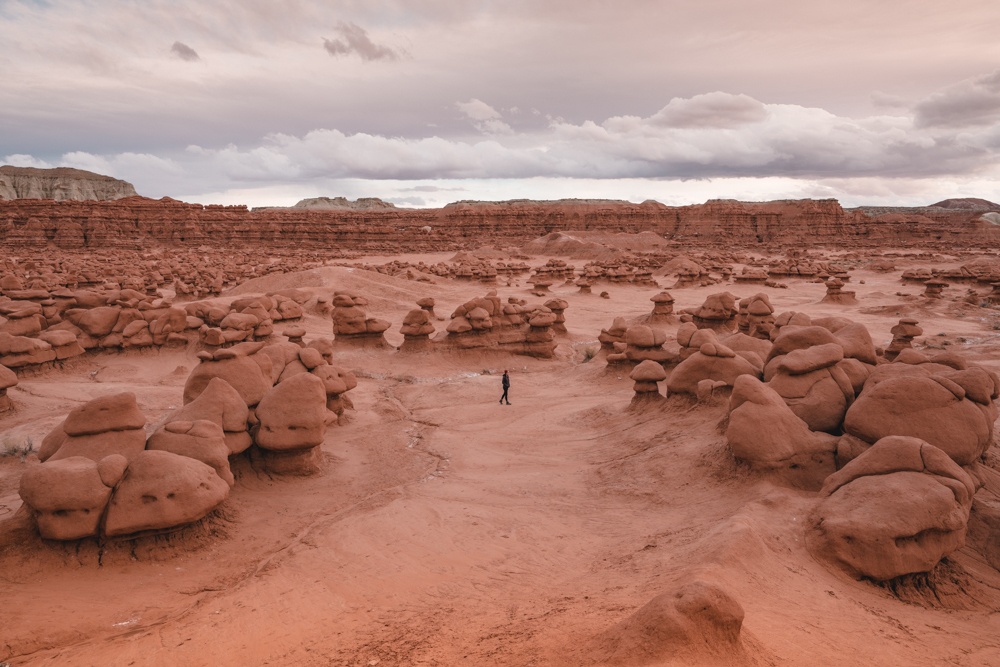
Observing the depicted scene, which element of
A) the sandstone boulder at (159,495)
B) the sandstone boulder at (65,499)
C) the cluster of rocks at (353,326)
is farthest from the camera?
the cluster of rocks at (353,326)

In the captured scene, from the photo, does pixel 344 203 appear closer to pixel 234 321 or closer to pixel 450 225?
pixel 450 225

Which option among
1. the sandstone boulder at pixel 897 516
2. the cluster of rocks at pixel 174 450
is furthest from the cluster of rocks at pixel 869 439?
the cluster of rocks at pixel 174 450

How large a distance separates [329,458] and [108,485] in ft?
12.9

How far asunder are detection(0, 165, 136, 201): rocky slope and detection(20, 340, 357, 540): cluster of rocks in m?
109

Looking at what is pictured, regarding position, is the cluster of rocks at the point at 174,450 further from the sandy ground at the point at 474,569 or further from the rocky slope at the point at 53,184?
the rocky slope at the point at 53,184

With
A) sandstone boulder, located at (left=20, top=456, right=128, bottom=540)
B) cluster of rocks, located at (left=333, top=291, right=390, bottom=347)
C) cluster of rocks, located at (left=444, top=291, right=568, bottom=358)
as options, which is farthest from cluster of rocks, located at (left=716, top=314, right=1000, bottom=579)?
cluster of rocks, located at (left=333, top=291, right=390, bottom=347)

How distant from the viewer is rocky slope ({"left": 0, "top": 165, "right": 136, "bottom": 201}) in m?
99.8

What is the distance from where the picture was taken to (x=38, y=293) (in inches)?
735

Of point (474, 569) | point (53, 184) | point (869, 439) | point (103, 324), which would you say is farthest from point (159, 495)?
point (53, 184)

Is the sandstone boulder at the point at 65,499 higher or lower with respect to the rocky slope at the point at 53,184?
lower

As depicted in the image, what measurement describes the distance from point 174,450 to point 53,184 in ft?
399

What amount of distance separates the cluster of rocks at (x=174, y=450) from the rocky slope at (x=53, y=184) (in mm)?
108832

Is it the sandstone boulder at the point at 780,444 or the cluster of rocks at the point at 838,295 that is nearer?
the sandstone boulder at the point at 780,444

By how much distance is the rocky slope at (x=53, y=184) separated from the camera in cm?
9975
